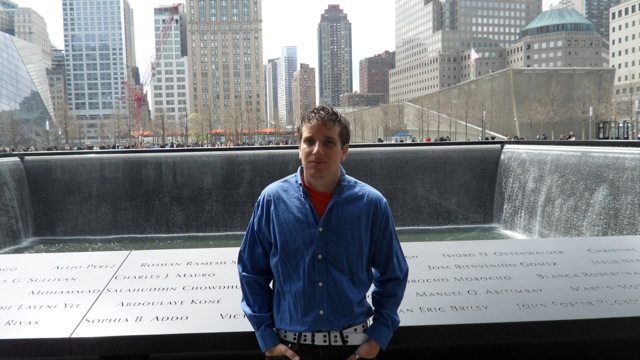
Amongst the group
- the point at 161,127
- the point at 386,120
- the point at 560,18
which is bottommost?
the point at 161,127

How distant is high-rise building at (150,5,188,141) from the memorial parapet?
445 feet

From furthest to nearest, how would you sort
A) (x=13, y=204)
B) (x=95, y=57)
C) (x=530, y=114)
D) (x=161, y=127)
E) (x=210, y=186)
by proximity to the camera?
(x=95, y=57), (x=161, y=127), (x=530, y=114), (x=210, y=186), (x=13, y=204)

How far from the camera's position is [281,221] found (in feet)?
7.27

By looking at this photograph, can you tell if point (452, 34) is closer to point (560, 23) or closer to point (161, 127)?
point (560, 23)

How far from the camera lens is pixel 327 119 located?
2.22 meters

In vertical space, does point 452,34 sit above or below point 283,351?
above

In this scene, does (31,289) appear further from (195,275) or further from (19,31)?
(19,31)

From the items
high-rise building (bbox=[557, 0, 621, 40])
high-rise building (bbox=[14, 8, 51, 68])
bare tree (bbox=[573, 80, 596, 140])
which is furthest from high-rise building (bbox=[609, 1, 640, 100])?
high-rise building (bbox=[14, 8, 51, 68])

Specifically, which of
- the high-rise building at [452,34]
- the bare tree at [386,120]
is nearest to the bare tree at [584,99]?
the bare tree at [386,120]

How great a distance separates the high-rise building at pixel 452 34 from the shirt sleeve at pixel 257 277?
11525 centimetres

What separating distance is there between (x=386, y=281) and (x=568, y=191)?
968 cm

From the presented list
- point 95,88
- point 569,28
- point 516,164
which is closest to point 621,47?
point 569,28

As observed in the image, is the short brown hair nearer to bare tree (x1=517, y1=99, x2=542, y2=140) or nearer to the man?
the man

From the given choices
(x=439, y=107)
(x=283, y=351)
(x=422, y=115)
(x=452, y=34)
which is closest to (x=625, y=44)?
(x=452, y=34)
